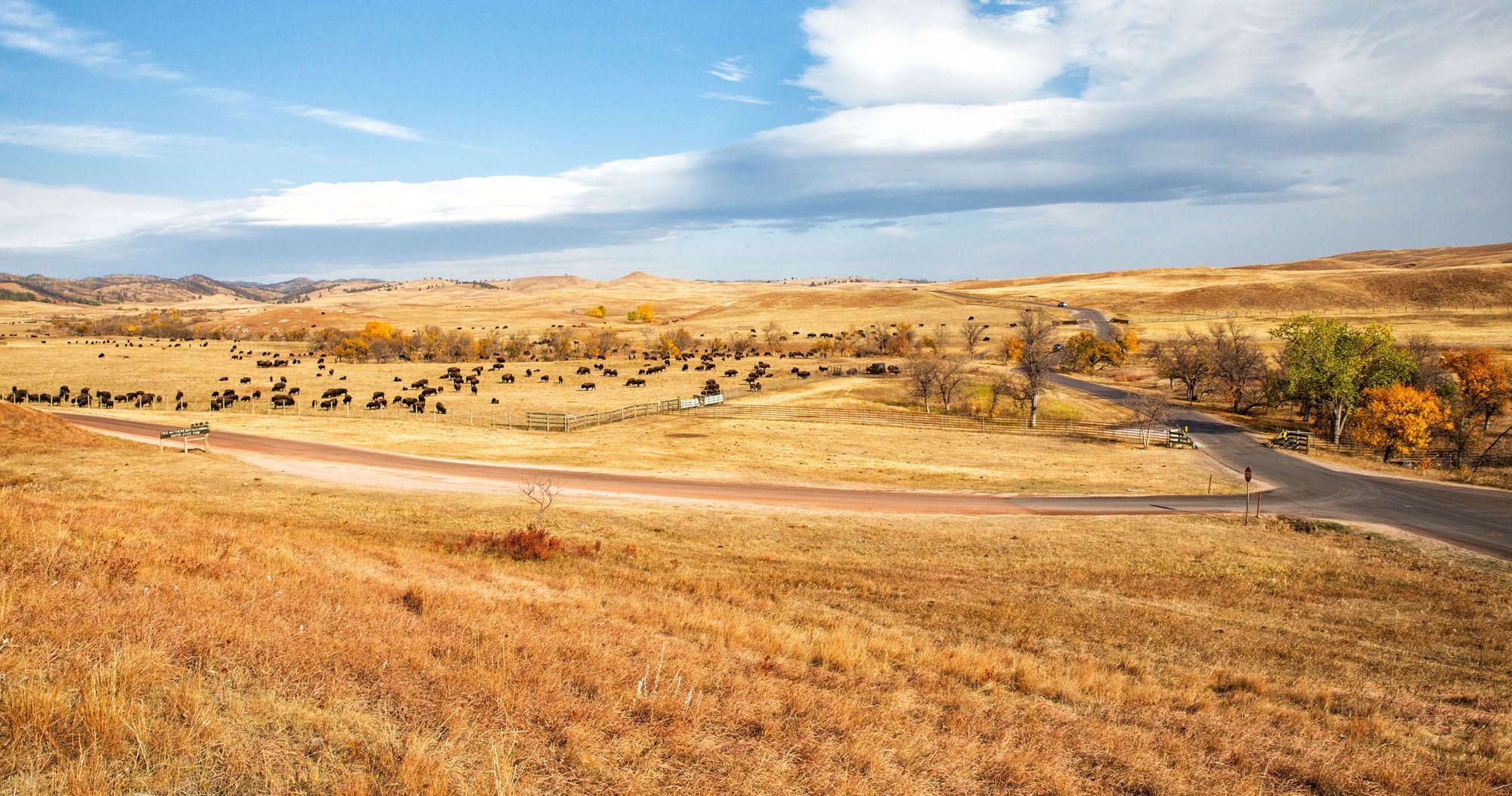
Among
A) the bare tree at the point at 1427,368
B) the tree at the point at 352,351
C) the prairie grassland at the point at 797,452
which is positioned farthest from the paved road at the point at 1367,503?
the tree at the point at 352,351

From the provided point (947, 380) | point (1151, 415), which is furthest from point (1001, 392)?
point (1151, 415)

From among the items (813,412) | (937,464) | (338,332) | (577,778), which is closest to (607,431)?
(813,412)

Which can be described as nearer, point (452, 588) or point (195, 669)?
point (195, 669)

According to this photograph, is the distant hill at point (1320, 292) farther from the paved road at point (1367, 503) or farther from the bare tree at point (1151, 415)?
the paved road at point (1367, 503)

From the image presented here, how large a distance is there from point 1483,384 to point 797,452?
193ft

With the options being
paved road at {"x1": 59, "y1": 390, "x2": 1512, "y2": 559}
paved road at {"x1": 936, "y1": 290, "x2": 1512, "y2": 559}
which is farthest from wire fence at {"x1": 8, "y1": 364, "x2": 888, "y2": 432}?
paved road at {"x1": 936, "y1": 290, "x2": 1512, "y2": 559}

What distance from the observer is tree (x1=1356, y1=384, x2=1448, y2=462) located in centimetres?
4875

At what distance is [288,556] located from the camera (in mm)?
12133

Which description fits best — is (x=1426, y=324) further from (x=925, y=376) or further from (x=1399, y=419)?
(x=925, y=376)

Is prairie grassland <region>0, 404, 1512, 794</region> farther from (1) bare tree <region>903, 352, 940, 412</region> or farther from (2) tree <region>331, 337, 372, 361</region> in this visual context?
(2) tree <region>331, 337, 372, 361</region>

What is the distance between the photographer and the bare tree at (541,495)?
21.9 m

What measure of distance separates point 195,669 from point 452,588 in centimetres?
516

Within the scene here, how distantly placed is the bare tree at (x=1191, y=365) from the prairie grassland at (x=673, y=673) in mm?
64234

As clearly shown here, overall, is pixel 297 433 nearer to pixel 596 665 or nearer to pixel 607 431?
pixel 607 431
